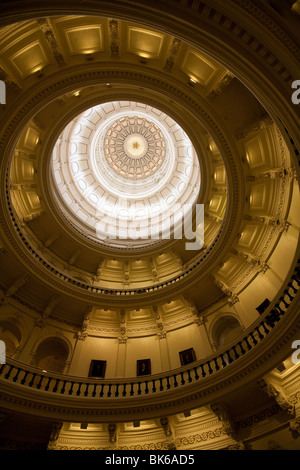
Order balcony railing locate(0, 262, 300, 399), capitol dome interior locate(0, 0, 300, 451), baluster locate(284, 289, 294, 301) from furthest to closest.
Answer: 1. balcony railing locate(0, 262, 300, 399)
2. baluster locate(284, 289, 294, 301)
3. capitol dome interior locate(0, 0, 300, 451)

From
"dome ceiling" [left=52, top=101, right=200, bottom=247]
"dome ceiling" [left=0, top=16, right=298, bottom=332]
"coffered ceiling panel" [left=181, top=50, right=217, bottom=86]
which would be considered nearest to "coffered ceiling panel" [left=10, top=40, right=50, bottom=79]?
"dome ceiling" [left=0, top=16, right=298, bottom=332]

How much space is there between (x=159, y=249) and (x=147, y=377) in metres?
9.79

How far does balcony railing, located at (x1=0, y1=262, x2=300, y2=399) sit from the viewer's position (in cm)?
1037

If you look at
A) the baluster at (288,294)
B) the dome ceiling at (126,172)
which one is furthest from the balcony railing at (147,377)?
the dome ceiling at (126,172)

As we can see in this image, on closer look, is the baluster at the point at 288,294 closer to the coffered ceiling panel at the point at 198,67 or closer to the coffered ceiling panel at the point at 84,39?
the coffered ceiling panel at the point at 198,67

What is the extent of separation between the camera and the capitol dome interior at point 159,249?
7.60 m

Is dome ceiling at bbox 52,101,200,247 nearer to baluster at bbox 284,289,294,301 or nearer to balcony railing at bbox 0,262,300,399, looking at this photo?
balcony railing at bbox 0,262,300,399

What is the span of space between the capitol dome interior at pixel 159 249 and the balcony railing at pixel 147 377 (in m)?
0.07

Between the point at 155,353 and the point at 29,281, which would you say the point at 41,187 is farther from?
the point at 155,353

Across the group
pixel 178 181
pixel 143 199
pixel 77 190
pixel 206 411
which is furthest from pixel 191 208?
pixel 206 411

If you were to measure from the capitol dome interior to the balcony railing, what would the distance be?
0.24 ft

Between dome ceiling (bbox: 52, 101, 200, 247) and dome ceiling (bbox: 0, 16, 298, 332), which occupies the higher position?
dome ceiling (bbox: 52, 101, 200, 247)

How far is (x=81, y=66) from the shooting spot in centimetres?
1209

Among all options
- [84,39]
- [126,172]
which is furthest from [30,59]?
[126,172]
